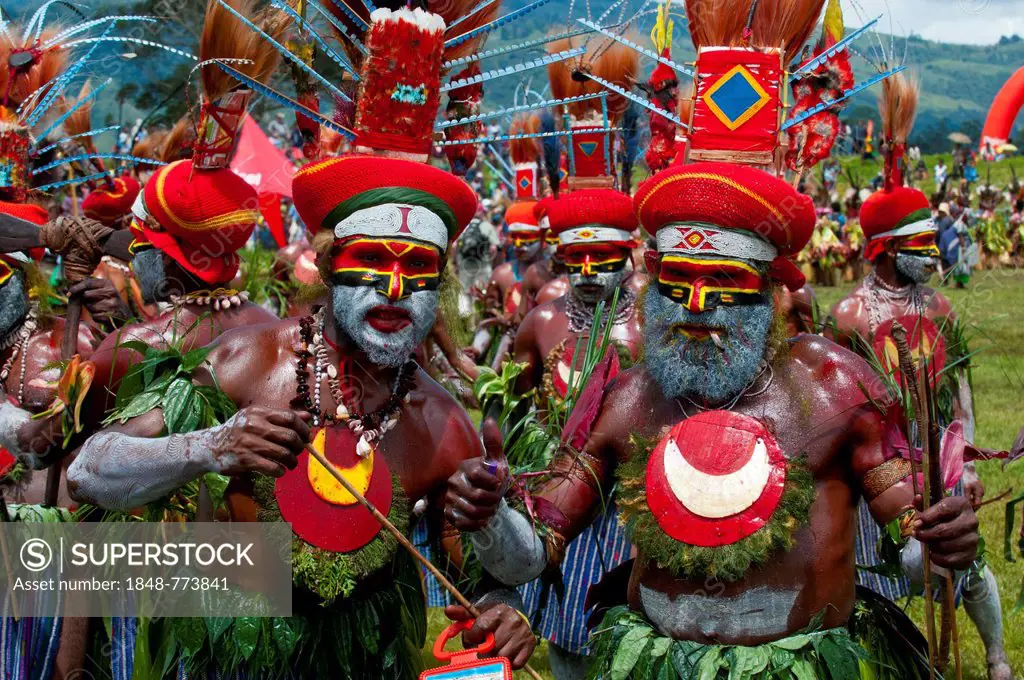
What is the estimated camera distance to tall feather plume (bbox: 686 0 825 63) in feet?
10.9

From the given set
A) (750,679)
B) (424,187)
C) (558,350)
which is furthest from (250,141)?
(750,679)

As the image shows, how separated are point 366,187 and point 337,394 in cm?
60

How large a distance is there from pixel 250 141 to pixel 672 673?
35.8 ft

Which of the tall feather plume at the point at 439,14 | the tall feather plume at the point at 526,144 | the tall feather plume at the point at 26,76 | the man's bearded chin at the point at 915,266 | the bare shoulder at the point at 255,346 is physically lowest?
the bare shoulder at the point at 255,346

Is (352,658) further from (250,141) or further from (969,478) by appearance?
(250,141)

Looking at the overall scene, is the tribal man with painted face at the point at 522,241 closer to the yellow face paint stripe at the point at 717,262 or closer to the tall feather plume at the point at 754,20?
the tall feather plume at the point at 754,20

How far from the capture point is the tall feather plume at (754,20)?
131 inches

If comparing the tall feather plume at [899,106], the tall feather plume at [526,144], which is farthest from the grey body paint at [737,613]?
the tall feather plume at [526,144]

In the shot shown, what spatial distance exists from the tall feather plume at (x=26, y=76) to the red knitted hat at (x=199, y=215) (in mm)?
623

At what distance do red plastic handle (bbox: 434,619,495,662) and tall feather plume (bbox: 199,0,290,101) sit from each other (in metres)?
1.96

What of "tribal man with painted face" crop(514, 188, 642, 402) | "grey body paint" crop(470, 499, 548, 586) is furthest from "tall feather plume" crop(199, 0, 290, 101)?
"tribal man with painted face" crop(514, 188, 642, 402)

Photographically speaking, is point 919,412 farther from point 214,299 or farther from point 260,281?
point 260,281

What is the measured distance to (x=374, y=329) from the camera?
3.29 meters

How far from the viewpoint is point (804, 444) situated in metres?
3.17
